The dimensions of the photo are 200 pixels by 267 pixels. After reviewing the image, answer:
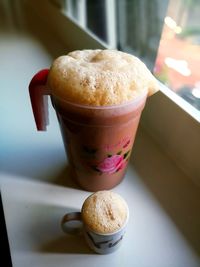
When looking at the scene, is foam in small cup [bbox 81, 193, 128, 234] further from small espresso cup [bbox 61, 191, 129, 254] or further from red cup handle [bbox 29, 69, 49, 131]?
red cup handle [bbox 29, 69, 49, 131]

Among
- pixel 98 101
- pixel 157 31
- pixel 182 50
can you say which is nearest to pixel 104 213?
pixel 98 101

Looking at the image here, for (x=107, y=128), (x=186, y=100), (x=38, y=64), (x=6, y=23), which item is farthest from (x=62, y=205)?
(x=6, y=23)

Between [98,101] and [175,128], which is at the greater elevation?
[98,101]

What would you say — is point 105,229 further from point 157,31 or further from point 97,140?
point 157,31

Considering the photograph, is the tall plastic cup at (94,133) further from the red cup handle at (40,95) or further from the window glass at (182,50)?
the window glass at (182,50)

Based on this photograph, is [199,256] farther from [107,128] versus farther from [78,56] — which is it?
[78,56]

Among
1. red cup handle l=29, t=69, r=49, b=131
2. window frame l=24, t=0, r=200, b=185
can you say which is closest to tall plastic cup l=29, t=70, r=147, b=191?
red cup handle l=29, t=69, r=49, b=131
